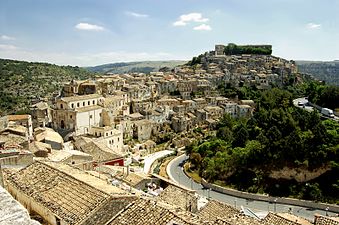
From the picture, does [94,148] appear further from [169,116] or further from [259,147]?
[169,116]

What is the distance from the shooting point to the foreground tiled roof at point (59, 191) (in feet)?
31.6

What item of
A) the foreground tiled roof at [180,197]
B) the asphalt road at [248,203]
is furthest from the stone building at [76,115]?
the foreground tiled roof at [180,197]

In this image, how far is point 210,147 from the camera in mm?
38344

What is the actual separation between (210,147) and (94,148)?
1311 centimetres

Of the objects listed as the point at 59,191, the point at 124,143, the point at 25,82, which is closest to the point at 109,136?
the point at 124,143

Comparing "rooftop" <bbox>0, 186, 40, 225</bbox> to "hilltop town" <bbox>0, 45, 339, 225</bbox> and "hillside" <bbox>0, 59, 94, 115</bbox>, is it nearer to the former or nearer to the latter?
"hilltop town" <bbox>0, 45, 339, 225</bbox>

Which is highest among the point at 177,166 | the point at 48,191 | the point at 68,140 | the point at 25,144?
the point at 48,191

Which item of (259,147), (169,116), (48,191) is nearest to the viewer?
(48,191)

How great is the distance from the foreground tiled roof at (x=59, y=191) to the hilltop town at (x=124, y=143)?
31 millimetres

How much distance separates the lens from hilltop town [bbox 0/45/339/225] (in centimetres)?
969

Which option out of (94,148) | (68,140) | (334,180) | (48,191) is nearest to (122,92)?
(68,140)

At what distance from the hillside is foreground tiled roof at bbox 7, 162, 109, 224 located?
A: 48815mm

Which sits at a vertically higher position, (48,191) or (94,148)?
(48,191)

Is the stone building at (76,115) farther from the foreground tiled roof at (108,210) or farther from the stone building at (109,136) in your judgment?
the foreground tiled roof at (108,210)
